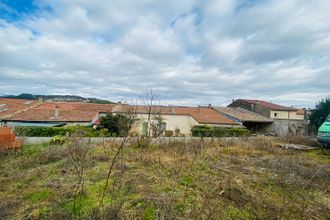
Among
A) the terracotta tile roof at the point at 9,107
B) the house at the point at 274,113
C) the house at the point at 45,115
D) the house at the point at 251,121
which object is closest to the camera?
the house at the point at 45,115

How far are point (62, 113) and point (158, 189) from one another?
2278 centimetres

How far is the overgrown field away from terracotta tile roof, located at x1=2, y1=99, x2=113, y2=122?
52.0 feet

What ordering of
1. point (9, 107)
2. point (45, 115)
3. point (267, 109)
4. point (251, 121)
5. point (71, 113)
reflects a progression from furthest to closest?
point (267, 109)
point (251, 121)
point (9, 107)
point (71, 113)
point (45, 115)

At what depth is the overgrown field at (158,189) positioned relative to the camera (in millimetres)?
3902

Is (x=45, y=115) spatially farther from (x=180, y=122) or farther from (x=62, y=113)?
(x=180, y=122)

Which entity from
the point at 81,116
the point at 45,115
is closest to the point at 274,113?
the point at 81,116

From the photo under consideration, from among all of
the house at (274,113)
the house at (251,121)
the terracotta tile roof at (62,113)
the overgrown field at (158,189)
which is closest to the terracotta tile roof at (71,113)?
the terracotta tile roof at (62,113)

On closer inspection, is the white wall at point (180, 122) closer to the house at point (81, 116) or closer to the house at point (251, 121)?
the house at point (81, 116)

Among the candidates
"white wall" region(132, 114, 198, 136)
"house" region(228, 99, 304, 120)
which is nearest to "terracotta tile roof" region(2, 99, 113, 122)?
"white wall" region(132, 114, 198, 136)

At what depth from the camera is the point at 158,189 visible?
16.5ft

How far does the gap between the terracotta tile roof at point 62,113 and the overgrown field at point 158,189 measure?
15851 millimetres

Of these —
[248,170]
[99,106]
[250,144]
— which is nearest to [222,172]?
[248,170]

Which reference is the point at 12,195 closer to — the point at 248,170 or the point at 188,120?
the point at 248,170

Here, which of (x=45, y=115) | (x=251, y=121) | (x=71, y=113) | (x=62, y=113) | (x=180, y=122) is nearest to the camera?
(x=45, y=115)
